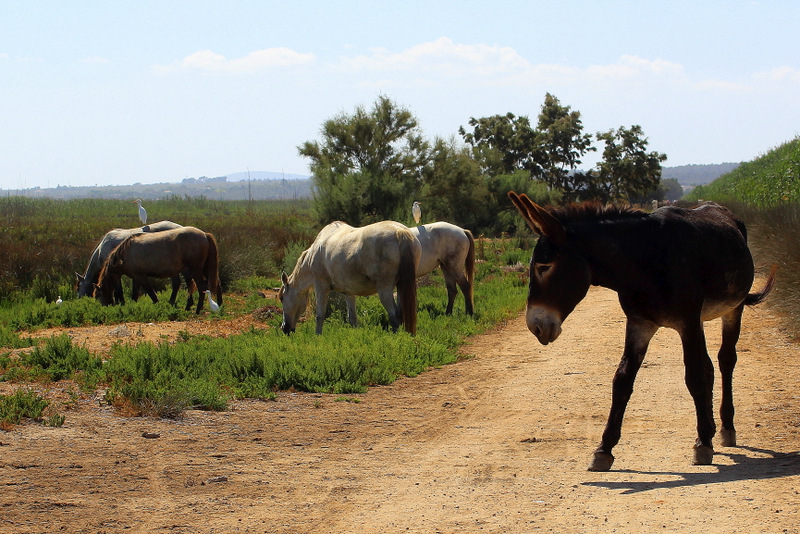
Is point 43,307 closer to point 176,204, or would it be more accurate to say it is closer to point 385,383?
point 385,383

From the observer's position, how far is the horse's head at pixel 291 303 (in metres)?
12.7

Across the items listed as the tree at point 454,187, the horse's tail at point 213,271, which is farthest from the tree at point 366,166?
the horse's tail at point 213,271

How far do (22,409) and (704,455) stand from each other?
5.59 meters

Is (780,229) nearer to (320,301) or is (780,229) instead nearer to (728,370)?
(320,301)

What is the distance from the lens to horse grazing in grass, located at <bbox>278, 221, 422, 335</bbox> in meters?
11.4

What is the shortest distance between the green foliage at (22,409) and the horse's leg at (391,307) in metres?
5.24

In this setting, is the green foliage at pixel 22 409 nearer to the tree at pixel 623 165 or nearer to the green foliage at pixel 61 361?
the green foliage at pixel 61 361

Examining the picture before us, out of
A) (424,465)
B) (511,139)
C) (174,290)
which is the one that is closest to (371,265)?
(424,465)

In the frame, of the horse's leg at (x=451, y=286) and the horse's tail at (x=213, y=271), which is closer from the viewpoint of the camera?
the horse's leg at (x=451, y=286)

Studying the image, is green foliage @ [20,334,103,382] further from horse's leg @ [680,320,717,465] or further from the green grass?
horse's leg @ [680,320,717,465]

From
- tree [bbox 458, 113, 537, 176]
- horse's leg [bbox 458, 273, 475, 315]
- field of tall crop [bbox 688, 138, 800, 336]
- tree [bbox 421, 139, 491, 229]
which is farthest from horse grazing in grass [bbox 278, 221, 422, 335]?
tree [bbox 458, 113, 537, 176]

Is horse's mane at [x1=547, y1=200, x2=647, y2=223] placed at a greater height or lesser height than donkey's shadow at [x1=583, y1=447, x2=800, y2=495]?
greater

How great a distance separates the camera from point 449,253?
15758 mm

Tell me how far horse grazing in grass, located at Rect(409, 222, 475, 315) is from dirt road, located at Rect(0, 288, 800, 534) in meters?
6.17
